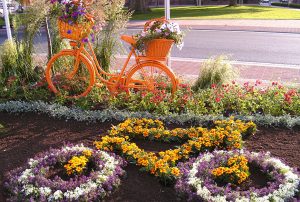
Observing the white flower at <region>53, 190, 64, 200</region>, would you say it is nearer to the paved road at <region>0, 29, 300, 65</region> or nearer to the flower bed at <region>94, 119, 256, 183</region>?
Answer: the flower bed at <region>94, 119, 256, 183</region>

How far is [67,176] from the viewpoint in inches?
153

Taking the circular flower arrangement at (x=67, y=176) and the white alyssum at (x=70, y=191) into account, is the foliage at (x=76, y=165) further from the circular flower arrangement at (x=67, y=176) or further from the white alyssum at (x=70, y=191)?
the white alyssum at (x=70, y=191)

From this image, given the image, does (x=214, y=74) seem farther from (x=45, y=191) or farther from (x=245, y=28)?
(x=245, y=28)

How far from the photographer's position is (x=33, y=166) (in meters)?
3.95

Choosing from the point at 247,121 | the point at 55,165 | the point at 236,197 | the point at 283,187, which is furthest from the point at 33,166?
the point at 247,121

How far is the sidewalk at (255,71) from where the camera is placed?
7.89 metres

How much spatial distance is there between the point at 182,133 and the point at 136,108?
119 cm

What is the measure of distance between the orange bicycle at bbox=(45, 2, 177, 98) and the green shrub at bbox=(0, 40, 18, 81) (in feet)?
2.78

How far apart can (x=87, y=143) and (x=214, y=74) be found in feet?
9.44

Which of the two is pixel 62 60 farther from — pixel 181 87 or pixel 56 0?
pixel 181 87

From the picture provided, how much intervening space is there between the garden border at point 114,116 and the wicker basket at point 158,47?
2.95ft

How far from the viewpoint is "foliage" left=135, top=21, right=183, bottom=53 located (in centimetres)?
527

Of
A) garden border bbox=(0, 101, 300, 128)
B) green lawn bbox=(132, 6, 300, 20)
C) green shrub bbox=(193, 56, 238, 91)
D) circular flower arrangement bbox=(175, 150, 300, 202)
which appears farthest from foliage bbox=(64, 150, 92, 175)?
green lawn bbox=(132, 6, 300, 20)

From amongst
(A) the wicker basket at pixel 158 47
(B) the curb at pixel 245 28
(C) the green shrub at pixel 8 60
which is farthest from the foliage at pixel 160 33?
(B) the curb at pixel 245 28
